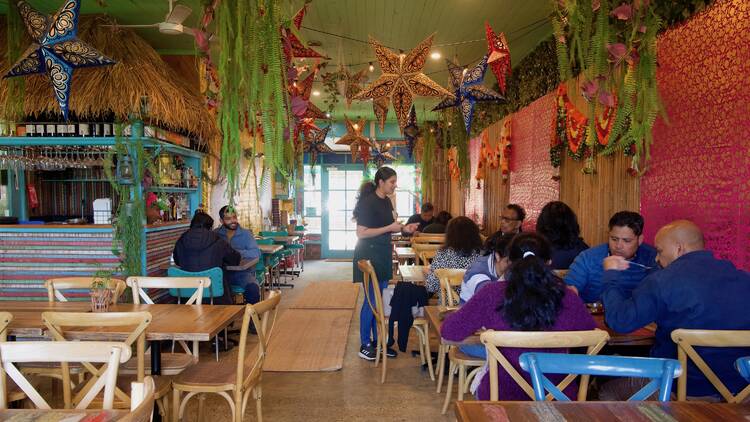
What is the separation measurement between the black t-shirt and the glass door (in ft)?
25.8

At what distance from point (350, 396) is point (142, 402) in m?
2.48

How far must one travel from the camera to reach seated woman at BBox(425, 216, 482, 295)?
13.3 feet

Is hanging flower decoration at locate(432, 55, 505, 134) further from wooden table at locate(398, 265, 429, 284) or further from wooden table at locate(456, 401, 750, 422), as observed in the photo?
wooden table at locate(456, 401, 750, 422)

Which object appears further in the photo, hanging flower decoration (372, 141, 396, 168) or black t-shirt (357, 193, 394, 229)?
hanging flower decoration (372, 141, 396, 168)

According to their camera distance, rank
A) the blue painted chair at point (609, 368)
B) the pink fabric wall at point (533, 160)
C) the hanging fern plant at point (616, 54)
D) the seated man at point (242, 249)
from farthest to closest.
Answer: the pink fabric wall at point (533, 160) < the seated man at point (242, 249) < the hanging fern plant at point (616, 54) < the blue painted chair at point (609, 368)

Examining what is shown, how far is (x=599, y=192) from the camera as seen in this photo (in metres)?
4.39


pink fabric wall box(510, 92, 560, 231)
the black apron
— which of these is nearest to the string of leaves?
the black apron

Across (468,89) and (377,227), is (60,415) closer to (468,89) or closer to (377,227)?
(377,227)

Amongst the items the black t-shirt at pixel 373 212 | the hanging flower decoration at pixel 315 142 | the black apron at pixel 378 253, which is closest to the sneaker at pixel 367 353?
the black apron at pixel 378 253

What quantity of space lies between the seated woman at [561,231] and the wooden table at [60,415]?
3.25m

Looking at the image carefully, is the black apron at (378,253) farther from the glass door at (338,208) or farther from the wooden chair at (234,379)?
the glass door at (338,208)

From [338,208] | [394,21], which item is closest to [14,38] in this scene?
[394,21]

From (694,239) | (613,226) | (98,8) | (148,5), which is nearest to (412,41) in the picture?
(148,5)

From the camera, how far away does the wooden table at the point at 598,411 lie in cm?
144
